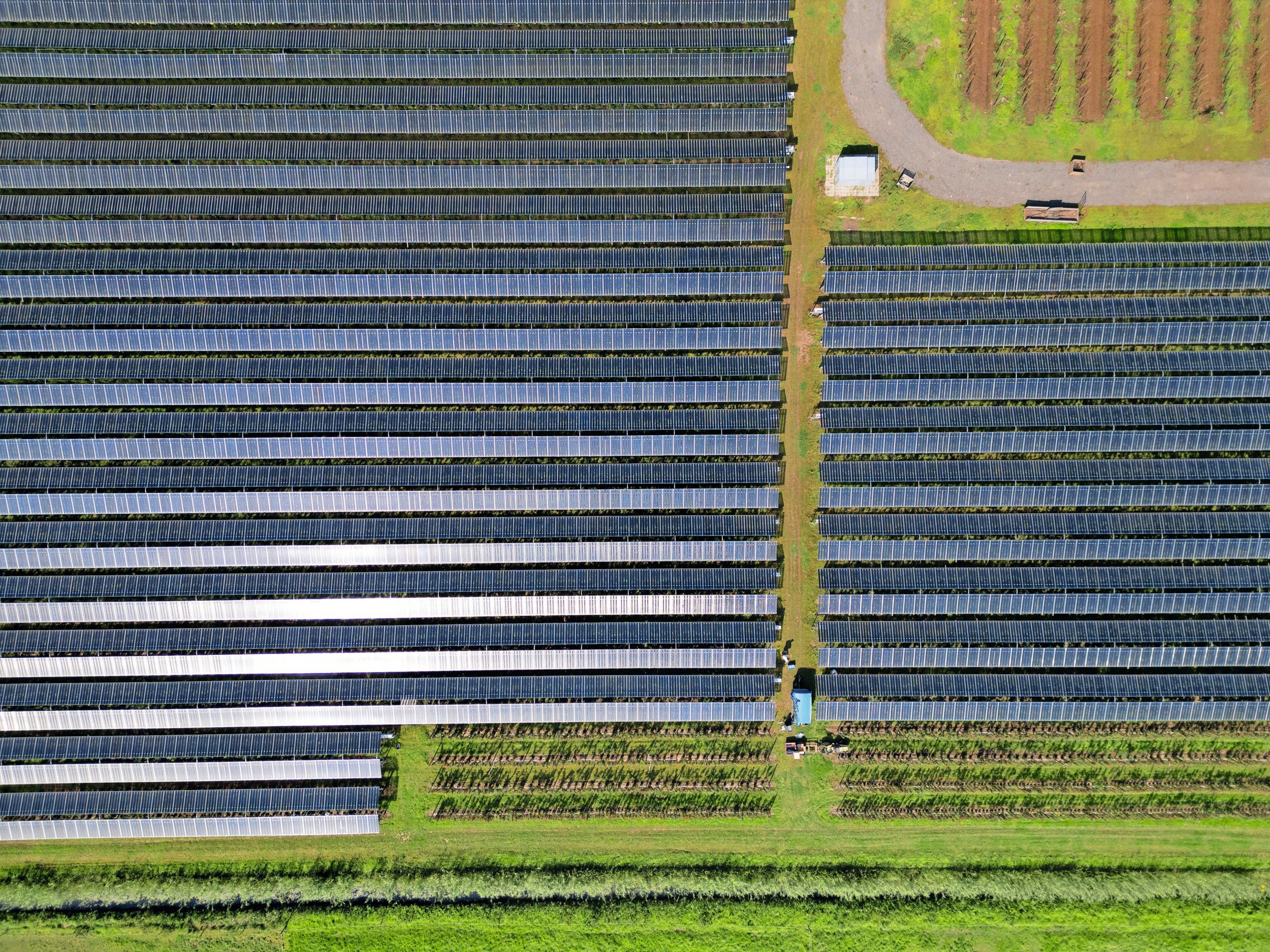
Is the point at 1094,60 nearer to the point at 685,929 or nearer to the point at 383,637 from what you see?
the point at 383,637

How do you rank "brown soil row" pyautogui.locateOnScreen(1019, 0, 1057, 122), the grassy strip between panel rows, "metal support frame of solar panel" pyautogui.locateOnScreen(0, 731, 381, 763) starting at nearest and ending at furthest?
"brown soil row" pyautogui.locateOnScreen(1019, 0, 1057, 122) → "metal support frame of solar panel" pyautogui.locateOnScreen(0, 731, 381, 763) → the grassy strip between panel rows

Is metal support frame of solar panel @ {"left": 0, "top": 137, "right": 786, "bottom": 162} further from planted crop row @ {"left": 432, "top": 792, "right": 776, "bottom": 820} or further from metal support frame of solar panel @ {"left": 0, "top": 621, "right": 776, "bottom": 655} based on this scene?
planted crop row @ {"left": 432, "top": 792, "right": 776, "bottom": 820}

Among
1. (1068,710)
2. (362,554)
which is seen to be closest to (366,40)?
(362,554)

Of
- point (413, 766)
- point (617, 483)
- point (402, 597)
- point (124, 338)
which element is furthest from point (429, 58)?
point (413, 766)

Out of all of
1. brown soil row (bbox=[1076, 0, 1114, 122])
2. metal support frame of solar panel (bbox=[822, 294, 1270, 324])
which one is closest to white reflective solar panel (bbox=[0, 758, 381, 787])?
metal support frame of solar panel (bbox=[822, 294, 1270, 324])

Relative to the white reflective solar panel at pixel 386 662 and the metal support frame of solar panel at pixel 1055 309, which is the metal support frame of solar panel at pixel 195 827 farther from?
the metal support frame of solar panel at pixel 1055 309
